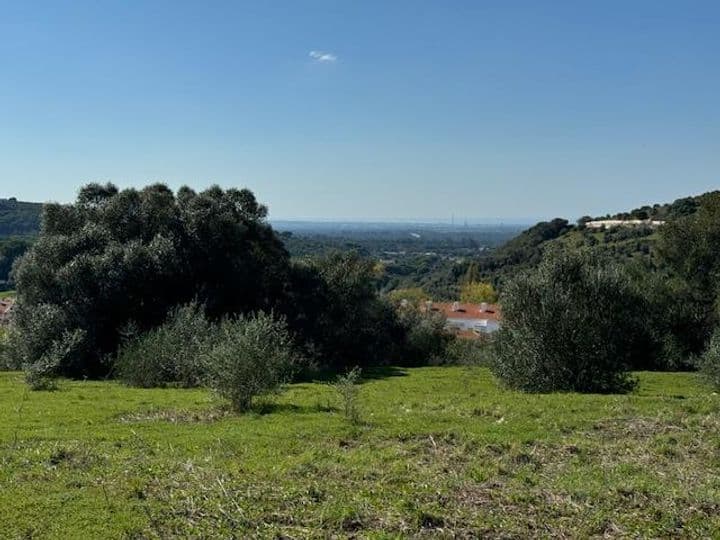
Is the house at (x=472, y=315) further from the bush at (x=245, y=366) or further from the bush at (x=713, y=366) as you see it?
the bush at (x=245, y=366)

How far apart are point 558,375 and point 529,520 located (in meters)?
14.7

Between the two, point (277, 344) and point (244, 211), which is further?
point (244, 211)

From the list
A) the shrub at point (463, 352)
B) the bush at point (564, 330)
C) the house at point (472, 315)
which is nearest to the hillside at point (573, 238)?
the house at point (472, 315)

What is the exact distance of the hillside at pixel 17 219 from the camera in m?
128

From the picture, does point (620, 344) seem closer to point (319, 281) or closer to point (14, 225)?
point (319, 281)

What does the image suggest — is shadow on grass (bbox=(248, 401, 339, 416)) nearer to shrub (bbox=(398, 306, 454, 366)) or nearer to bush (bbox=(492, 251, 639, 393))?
bush (bbox=(492, 251, 639, 393))

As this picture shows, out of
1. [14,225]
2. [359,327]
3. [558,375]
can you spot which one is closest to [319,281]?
[359,327]

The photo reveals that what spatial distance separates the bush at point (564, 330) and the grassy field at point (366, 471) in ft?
15.2

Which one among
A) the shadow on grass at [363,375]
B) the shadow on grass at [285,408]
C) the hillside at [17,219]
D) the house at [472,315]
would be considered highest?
the hillside at [17,219]

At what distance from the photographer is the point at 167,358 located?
25766 mm

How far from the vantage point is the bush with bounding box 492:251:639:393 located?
21.9m

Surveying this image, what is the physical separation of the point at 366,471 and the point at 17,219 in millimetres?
142061

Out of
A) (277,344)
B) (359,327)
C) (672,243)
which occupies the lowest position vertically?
(359,327)

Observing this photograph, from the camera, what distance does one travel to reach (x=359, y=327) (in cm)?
4097
